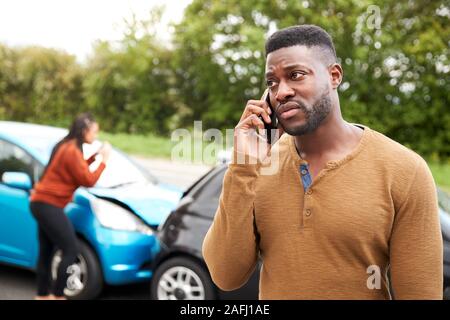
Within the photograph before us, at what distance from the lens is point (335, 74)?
5.09 feet

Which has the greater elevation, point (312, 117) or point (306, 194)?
point (312, 117)

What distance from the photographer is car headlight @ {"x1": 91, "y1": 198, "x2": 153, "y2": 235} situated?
165 inches

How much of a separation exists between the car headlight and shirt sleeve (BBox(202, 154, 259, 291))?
2.79 m

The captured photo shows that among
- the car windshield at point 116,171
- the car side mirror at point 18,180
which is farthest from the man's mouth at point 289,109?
the car side mirror at point 18,180

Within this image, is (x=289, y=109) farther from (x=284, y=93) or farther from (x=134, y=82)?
(x=134, y=82)

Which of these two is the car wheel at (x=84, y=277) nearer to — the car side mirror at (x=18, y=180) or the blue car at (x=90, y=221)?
the blue car at (x=90, y=221)

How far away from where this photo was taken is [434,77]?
18078 mm

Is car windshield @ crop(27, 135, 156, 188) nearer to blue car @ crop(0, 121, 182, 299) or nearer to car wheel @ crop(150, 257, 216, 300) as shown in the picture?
blue car @ crop(0, 121, 182, 299)

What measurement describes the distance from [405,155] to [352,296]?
42 centimetres

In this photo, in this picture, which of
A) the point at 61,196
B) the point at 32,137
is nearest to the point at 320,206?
the point at 61,196

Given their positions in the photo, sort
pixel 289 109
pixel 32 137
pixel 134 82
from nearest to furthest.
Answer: pixel 289 109, pixel 32 137, pixel 134 82

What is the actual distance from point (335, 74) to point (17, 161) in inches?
147

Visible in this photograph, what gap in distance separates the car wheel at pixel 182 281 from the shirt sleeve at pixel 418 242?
2471 millimetres
